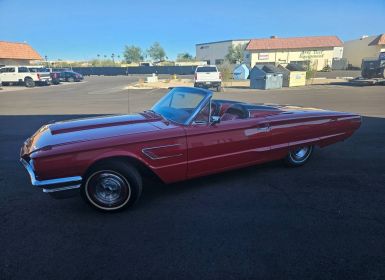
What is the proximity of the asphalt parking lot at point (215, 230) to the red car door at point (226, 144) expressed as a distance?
15.1 inches

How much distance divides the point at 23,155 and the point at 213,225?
2.43 meters

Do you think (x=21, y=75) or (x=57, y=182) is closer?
(x=57, y=182)

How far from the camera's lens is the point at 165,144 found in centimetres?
357

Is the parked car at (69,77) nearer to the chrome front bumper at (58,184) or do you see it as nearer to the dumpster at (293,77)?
the dumpster at (293,77)

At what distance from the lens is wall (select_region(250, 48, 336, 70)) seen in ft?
205

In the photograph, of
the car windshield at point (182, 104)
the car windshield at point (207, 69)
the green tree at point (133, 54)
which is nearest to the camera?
the car windshield at point (182, 104)

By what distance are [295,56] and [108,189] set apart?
68.0 meters

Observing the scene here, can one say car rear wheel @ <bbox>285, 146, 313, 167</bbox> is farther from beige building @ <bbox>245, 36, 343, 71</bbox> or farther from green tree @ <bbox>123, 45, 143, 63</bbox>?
green tree @ <bbox>123, 45, 143, 63</bbox>

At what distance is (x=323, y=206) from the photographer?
11.8 ft

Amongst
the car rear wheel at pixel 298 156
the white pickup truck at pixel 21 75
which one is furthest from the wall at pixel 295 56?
the car rear wheel at pixel 298 156

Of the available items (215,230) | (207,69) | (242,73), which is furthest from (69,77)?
(215,230)

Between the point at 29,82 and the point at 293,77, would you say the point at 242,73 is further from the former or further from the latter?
the point at 29,82

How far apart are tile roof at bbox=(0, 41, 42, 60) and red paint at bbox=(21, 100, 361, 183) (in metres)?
39.0

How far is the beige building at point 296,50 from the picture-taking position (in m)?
62.4
